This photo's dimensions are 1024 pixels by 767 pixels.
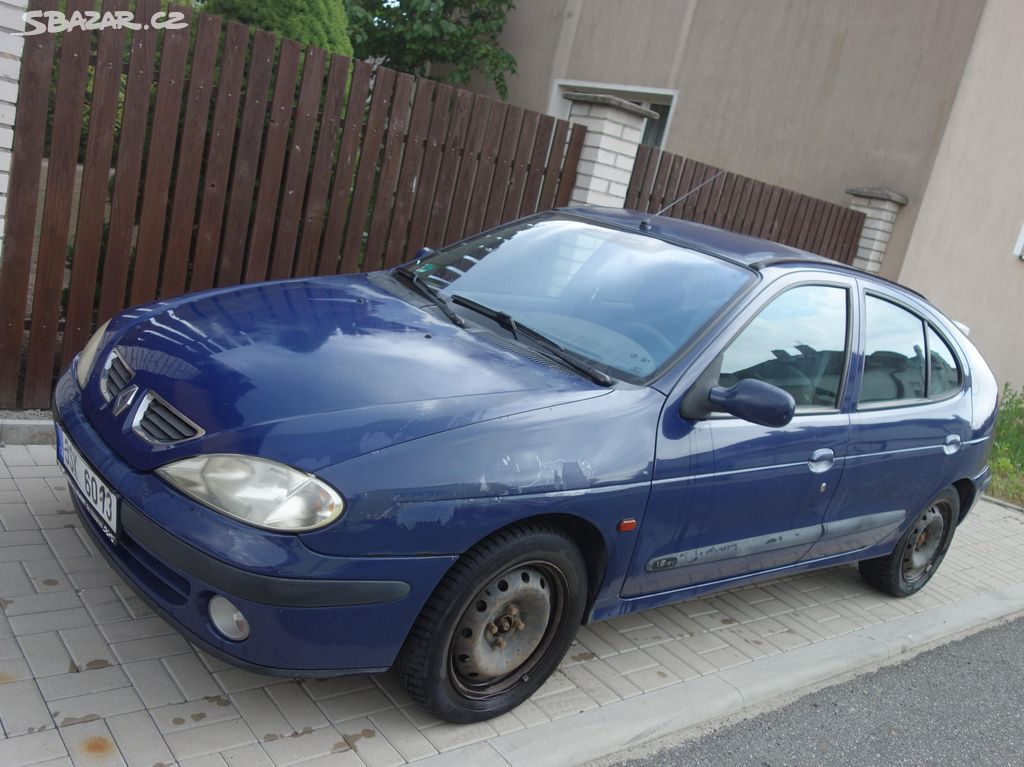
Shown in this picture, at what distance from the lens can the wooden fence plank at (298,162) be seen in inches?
211

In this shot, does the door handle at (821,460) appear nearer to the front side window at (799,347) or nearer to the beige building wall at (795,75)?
the front side window at (799,347)

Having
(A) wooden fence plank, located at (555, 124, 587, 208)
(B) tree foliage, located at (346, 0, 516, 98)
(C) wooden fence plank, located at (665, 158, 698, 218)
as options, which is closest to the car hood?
(A) wooden fence plank, located at (555, 124, 587, 208)

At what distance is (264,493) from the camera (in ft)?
8.46

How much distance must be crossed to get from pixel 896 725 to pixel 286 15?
545 cm

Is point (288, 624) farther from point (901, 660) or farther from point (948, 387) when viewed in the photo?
point (948, 387)

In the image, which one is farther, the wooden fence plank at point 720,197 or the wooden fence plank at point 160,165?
the wooden fence plank at point 720,197

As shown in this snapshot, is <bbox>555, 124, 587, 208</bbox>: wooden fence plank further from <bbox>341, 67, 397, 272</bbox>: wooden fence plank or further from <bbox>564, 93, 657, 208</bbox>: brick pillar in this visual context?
<bbox>341, 67, 397, 272</bbox>: wooden fence plank

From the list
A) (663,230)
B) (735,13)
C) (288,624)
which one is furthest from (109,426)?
(735,13)

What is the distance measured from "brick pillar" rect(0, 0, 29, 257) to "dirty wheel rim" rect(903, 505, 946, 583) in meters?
4.87

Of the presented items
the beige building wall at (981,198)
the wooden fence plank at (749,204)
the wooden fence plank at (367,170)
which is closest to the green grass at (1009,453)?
the beige building wall at (981,198)

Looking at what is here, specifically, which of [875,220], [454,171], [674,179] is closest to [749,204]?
[674,179]

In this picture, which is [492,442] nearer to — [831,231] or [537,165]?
[537,165]

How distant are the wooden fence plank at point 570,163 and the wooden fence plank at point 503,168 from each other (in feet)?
1.71

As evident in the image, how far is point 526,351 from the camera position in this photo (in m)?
3.45
